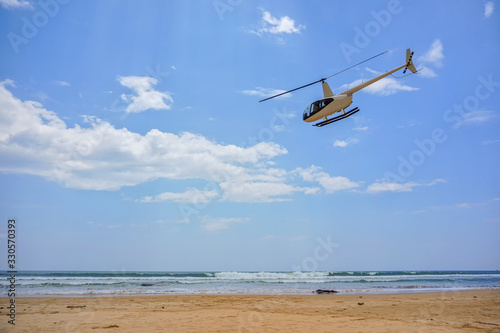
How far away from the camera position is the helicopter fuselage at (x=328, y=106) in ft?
68.8

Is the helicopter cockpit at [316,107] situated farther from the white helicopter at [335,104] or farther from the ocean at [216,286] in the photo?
the ocean at [216,286]

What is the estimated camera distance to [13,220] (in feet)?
35.7

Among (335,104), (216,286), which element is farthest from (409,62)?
(216,286)

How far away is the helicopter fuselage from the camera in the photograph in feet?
68.8

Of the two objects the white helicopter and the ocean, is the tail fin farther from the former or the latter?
the ocean

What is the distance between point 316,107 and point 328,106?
79 cm

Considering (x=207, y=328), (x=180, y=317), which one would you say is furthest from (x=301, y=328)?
(x=180, y=317)

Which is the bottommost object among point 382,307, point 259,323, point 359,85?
point 382,307

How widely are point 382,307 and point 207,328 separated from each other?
33.0 ft

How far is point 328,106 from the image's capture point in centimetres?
2114

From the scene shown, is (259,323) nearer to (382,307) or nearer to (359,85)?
(382,307)

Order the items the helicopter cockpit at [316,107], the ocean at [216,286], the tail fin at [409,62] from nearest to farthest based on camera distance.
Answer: the tail fin at [409,62], the helicopter cockpit at [316,107], the ocean at [216,286]

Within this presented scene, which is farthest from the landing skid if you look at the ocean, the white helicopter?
the ocean

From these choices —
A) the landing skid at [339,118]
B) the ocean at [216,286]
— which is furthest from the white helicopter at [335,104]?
the ocean at [216,286]
